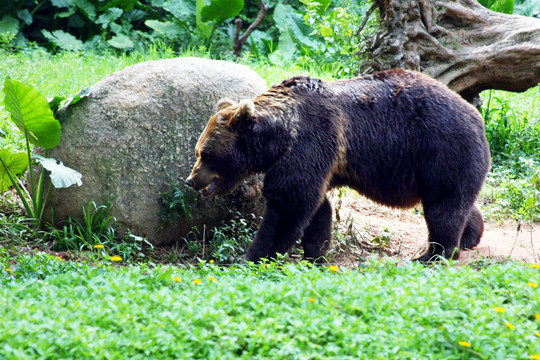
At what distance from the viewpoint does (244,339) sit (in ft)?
11.5

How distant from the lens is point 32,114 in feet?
19.6

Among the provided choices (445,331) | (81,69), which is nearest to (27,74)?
(81,69)

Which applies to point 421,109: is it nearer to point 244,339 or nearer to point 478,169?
point 478,169

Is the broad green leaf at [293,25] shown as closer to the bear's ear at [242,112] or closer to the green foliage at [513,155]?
the green foliage at [513,155]

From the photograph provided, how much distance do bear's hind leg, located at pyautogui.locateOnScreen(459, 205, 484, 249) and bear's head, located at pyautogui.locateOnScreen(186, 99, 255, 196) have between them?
2.54 m

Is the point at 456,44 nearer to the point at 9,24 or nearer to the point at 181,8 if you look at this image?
the point at 181,8

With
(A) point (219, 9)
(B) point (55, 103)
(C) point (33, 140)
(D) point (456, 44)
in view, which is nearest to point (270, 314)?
(C) point (33, 140)

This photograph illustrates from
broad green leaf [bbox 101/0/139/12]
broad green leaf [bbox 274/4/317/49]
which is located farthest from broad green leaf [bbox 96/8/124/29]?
broad green leaf [bbox 274/4/317/49]

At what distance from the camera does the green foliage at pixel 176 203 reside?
21.4ft

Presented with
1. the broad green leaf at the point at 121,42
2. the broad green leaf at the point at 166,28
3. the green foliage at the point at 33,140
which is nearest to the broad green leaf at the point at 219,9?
the broad green leaf at the point at 166,28

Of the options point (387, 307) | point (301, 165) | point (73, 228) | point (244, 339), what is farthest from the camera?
point (73, 228)

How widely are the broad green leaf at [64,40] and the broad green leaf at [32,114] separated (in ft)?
24.1

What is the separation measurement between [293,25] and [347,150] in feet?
25.9

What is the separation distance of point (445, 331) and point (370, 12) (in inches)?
232
